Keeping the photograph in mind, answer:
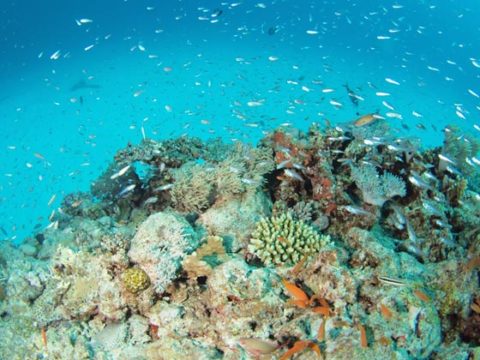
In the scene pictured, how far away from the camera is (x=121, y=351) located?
486 cm

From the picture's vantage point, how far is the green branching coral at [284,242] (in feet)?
18.5

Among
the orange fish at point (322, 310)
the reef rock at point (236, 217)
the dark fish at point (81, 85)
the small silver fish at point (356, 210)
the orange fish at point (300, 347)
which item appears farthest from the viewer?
the dark fish at point (81, 85)

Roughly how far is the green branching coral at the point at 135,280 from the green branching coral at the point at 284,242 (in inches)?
70.2

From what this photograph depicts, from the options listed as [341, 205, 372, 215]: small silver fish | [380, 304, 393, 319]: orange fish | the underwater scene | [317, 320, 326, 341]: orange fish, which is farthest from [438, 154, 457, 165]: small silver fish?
[317, 320, 326, 341]: orange fish

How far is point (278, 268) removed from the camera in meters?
5.44

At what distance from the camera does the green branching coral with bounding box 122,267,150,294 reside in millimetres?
5016

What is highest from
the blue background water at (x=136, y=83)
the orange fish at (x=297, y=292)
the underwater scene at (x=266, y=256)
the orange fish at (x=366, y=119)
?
the orange fish at (x=366, y=119)

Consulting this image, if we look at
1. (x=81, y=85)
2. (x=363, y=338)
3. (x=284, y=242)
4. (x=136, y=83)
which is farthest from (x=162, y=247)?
(x=81, y=85)

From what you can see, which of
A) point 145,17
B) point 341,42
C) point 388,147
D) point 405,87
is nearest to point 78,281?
point 388,147

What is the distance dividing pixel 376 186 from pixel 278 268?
2.77 m

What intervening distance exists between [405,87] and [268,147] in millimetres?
65187

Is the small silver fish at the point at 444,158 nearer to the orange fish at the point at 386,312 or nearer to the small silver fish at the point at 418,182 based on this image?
the small silver fish at the point at 418,182

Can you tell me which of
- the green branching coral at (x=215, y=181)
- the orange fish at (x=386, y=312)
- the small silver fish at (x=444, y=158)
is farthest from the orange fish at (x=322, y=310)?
the small silver fish at (x=444, y=158)

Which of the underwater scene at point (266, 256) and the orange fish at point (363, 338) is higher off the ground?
the orange fish at point (363, 338)
